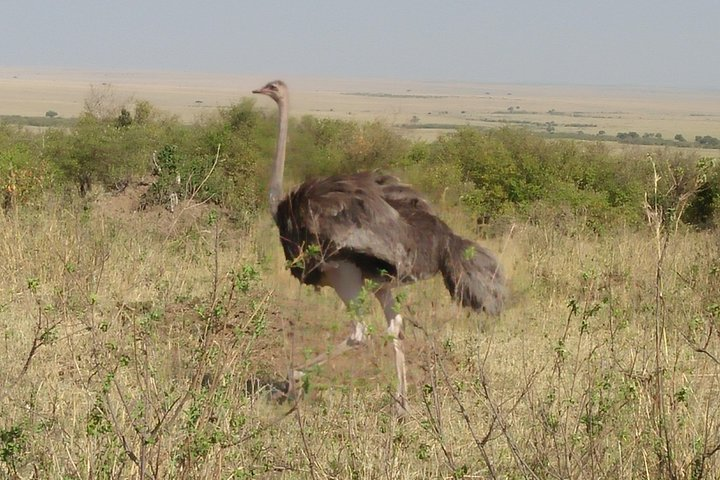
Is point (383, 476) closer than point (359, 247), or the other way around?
point (383, 476)

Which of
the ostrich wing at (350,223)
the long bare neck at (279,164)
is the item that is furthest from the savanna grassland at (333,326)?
the long bare neck at (279,164)

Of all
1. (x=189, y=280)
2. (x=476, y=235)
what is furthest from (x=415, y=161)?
(x=189, y=280)

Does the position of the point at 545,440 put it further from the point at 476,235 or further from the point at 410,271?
the point at 476,235

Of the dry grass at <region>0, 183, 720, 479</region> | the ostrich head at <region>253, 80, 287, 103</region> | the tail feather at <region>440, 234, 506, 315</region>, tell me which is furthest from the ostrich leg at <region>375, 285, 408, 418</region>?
the ostrich head at <region>253, 80, 287, 103</region>

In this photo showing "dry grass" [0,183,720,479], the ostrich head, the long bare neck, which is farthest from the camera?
the ostrich head

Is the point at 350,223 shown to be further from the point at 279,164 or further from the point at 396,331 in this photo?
the point at 279,164

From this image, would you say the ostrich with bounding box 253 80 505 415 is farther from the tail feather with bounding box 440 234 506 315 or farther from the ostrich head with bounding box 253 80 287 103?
the ostrich head with bounding box 253 80 287 103

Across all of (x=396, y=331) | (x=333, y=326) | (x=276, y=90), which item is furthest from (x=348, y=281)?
(x=333, y=326)

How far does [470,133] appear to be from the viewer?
19531 millimetres

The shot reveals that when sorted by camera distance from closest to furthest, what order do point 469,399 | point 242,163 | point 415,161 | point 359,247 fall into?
point 469,399 → point 359,247 → point 242,163 → point 415,161

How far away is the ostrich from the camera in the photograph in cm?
608

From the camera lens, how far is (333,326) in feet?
11.9

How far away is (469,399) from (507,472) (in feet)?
4.09

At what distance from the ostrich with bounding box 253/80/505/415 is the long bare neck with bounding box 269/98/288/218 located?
0.35 m
